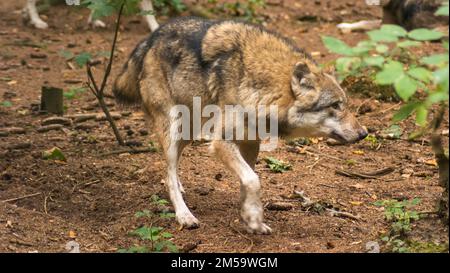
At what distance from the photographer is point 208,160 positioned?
7.62m

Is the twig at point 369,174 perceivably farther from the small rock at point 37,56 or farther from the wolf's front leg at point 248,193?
the small rock at point 37,56

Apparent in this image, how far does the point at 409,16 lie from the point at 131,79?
237 inches

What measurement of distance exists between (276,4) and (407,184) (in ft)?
22.9

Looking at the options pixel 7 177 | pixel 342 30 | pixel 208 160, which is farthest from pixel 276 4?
pixel 7 177

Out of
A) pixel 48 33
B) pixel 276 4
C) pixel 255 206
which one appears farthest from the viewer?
pixel 276 4

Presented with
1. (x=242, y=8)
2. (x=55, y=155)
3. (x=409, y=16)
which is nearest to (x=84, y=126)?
(x=55, y=155)

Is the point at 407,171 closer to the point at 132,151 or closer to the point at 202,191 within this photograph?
the point at 202,191

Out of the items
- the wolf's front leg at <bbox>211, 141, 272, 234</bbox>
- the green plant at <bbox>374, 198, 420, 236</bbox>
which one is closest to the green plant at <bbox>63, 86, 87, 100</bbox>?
the wolf's front leg at <bbox>211, 141, 272, 234</bbox>

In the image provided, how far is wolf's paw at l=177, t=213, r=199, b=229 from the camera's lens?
5.99 metres

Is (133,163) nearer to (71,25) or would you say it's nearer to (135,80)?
(135,80)

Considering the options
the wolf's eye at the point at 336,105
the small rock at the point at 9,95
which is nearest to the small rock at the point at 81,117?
the small rock at the point at 9,95

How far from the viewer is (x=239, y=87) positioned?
587 centimetres

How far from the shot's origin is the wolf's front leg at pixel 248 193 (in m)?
5.69

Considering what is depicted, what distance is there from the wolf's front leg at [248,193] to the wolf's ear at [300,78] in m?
0.68
